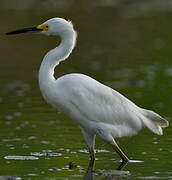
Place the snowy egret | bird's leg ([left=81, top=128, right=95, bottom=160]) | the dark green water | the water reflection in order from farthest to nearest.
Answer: bird's leg ([left=81, top=128, right=95, bottom=160])
the dark green water
the snowy egret
the water reflection

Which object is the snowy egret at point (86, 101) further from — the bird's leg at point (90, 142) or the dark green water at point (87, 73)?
the dark green water at point (87, 73)

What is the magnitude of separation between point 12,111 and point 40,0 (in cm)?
2242

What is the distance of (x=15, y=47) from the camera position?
78.7ft

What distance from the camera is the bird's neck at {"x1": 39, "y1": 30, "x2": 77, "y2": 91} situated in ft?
30.4

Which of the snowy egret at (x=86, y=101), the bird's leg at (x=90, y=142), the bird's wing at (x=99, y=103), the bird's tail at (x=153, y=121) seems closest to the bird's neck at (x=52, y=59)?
the snowy egret at (x=86, y=101)

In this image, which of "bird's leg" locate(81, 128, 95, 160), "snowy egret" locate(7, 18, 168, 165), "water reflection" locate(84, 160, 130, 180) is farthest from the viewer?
"bird's leg" locate(81, 128, 95, 160)

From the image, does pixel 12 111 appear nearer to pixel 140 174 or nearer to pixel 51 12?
pixel 140 174

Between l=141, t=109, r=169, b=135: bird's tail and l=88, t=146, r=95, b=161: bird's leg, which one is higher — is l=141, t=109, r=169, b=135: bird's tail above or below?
above

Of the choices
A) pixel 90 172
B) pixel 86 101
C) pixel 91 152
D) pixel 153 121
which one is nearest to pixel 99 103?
pixel 86 101

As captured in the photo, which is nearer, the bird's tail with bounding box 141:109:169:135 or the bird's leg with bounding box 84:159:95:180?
the bird's leg with bounding box 84:159:95:180

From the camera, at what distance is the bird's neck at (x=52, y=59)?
9258 millimetres

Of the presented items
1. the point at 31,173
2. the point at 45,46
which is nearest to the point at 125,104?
the point at 31,173

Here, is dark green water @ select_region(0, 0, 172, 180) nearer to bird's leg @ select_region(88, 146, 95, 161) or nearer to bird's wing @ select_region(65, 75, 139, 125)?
bird's leg @ select_region(88, 146, 95, 161)

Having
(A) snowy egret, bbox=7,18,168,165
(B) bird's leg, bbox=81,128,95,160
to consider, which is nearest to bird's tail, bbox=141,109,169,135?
(A) snowy egret, bbox=7,18,168,165
